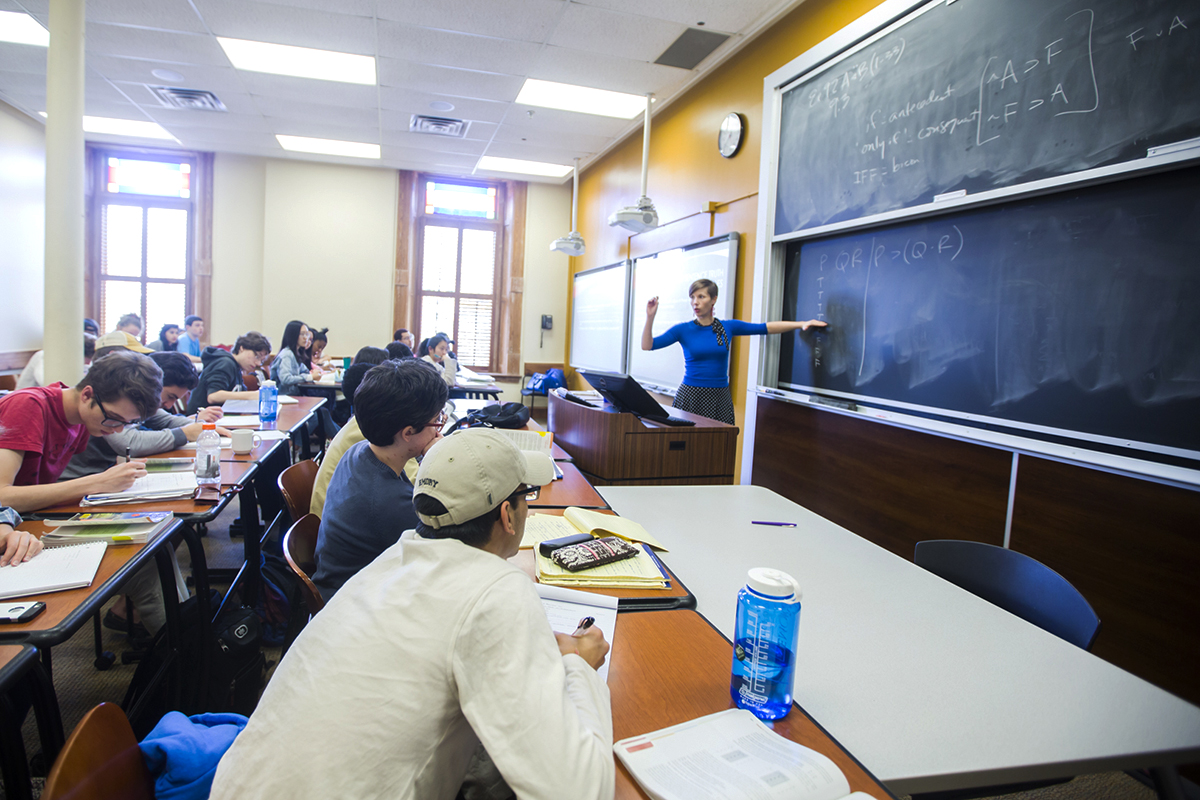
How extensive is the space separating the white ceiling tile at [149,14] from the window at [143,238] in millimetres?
3998

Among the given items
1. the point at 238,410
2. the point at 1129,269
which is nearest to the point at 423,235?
the point at 238,410

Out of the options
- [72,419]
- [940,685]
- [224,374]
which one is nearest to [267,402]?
[224,374]

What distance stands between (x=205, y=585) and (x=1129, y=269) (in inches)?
126

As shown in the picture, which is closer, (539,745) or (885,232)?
(539,745)

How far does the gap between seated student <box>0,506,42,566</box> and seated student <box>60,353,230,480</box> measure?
0.91 meters

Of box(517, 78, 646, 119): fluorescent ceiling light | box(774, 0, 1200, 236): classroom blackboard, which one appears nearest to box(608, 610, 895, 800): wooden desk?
box(774, 0, 1200, 236): classroom blackboard

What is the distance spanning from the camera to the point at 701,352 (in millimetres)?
3795

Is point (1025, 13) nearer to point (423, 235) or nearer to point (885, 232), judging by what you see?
point (885, 232)

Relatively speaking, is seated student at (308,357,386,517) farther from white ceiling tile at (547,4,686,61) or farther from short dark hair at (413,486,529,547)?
white ceiling tile at (547,4,686,61)

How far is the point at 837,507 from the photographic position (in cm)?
331

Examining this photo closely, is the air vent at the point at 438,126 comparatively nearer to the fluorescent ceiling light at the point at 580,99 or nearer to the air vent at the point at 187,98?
the fluorescent ceiling light at the point at 580,99

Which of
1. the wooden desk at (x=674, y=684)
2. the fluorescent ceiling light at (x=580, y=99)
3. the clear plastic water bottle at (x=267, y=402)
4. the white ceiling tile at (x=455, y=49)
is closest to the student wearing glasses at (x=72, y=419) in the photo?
the clear plastic water bottle at (x=267, y=402)

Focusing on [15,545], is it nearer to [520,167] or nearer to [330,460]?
[330,460]

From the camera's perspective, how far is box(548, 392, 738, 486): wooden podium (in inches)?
102
